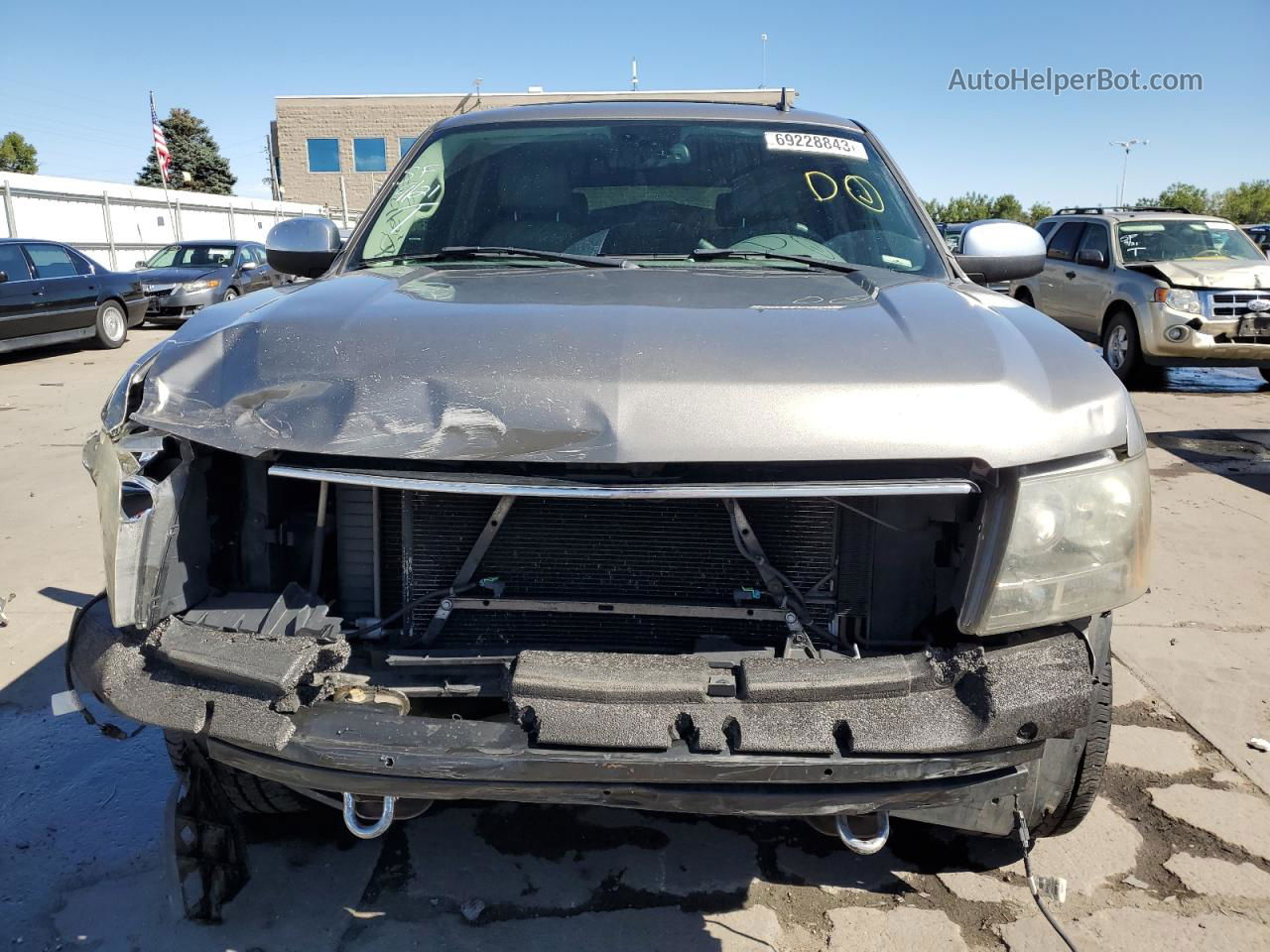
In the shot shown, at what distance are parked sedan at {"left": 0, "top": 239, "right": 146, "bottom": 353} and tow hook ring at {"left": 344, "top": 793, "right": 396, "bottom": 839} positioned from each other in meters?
11.7

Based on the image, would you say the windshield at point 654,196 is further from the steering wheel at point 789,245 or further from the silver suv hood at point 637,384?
the silver suv hood at point 637,384

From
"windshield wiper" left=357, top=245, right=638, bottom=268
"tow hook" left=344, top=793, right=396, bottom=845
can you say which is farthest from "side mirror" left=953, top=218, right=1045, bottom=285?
"tow hook" left=344, top=793, right=396, bottom=845

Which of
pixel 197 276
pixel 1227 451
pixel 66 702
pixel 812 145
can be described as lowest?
pixel 1227 451

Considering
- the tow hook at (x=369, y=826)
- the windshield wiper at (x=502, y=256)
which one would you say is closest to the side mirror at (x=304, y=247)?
the windshield wiper at (x=502, y=256)

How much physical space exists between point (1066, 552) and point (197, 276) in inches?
656

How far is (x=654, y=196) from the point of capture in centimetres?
306

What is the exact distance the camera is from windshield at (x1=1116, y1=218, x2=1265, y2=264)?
34.4ft

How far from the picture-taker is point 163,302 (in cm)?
1558

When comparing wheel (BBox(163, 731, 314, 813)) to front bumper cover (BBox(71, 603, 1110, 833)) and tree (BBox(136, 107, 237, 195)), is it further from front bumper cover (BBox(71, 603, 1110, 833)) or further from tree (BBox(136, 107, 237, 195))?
tree (BBox(136, 107, 237, 195))

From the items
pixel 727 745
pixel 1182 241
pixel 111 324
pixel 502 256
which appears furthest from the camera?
pixel 111 324

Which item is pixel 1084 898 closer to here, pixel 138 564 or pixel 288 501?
pixel 288 501

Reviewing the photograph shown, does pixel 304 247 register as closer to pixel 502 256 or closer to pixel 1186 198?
pixel 502 256

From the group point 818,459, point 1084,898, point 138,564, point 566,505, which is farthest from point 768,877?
point 138,564

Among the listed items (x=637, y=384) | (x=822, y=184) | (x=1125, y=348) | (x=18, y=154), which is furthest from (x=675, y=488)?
(x=18, y=154)
